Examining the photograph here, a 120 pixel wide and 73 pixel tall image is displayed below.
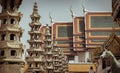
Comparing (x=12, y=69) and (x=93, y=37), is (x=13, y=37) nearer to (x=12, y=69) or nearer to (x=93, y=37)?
(x=12, y=69)

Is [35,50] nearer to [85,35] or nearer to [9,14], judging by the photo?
[9,14]

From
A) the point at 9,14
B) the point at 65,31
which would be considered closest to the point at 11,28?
the point at 9,14

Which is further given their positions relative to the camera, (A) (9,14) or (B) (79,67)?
(B) (79,67)

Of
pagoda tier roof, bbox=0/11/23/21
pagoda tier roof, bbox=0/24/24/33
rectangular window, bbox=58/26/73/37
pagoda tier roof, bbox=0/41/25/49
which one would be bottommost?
rectangular window, bbox=58/26/73/37

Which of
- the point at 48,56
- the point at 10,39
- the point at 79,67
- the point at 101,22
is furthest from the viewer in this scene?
the point at 101,22

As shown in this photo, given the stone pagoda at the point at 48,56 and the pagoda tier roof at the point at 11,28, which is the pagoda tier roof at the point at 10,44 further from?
the stone pagoda at the point at 48,56

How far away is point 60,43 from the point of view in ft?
163

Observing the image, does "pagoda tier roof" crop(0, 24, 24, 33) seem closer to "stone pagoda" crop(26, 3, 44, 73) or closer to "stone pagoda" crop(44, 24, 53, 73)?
"stone pagoda" crop(26, 3, 44, 73)

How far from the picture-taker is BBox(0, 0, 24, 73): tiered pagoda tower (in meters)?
11.5

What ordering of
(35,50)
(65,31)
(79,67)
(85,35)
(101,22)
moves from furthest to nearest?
(65,31)
(101,22)
(85,35)
(79,67)
(35,50)

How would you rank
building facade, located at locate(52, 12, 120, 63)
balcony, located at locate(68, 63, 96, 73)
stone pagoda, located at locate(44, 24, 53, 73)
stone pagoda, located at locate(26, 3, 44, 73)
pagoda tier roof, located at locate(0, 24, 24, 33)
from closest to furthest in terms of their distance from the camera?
pagoda tier roof, located at locate(0, 24, 24, 33) < stone pagoda, located at locate(26, 3, 44, 73) < stone pagoda, located at locate(44, 24, 53, 73) < balcony, located at locate(68, 63, 96, 73) < building facade, located at locate(52, 12, 120, 63)

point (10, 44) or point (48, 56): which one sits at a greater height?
point (10, 44)

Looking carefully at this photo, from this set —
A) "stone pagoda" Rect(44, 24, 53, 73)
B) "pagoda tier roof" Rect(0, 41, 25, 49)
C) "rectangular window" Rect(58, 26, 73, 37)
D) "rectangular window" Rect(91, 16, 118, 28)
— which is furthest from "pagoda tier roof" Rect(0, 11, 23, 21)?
"rectangular window" Rect(58, 26, 73, 37)

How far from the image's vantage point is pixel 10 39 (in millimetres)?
12141
